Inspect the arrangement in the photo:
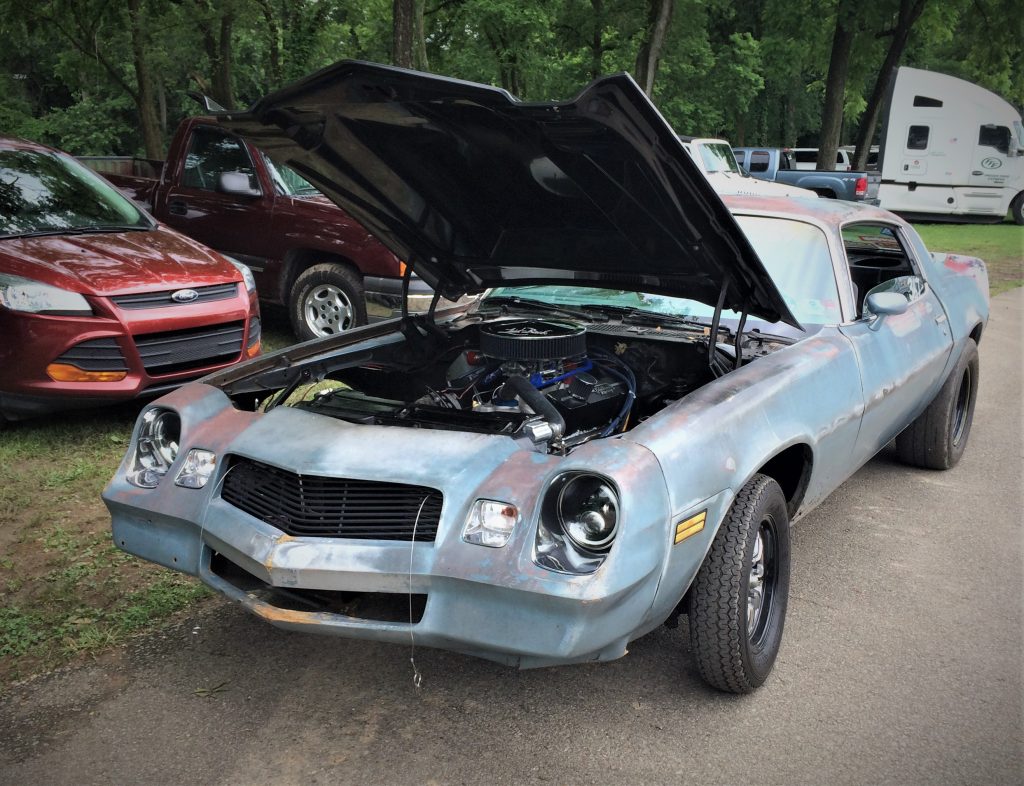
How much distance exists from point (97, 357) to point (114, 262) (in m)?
0.71

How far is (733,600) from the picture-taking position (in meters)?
2.98

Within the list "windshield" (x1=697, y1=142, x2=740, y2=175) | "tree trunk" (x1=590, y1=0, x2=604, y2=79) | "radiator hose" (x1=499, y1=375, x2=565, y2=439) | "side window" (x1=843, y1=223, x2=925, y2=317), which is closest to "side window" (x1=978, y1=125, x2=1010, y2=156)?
"tree trunk" (x1=590, y1=0, x2=604, y2=79)

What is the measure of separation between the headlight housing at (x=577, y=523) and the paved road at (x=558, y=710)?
665mm

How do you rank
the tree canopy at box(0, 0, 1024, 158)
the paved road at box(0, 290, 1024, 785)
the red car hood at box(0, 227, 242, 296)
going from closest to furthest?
the paved road at box(0, 290, 1024, 785) < the red car hood at box(0, 227, 242, 296) < the tree canopy at box(0, 0, 1024, 158)

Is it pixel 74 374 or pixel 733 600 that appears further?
pixel 74 374

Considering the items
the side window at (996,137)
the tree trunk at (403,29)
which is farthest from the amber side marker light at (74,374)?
the side window at (996,137)

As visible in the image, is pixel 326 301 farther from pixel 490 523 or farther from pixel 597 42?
pixel 597 42

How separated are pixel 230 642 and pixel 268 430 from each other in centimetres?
Result: 94

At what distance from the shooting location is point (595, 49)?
73.5ft

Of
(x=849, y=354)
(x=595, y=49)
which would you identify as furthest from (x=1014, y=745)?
(x=595, y=49)

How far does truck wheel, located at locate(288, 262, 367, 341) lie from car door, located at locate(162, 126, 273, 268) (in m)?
0.50

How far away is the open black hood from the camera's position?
9.77 feet

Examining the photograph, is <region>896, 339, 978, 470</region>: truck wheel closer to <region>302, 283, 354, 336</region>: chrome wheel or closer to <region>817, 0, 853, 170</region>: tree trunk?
<region>302, 283, 354, 336</region>: chrome wheel

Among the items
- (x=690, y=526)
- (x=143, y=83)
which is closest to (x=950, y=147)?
(x=143, y=83)
